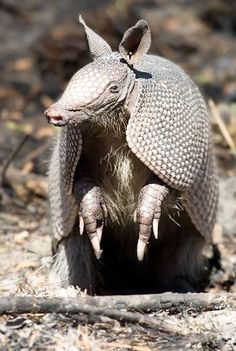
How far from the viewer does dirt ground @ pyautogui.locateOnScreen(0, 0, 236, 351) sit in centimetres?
412

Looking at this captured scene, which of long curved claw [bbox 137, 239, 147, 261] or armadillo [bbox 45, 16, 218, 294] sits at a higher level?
armadillo [bbox 45, 16, 218, 294]

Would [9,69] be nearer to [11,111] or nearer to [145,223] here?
[11,111]

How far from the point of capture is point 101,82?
4434mm

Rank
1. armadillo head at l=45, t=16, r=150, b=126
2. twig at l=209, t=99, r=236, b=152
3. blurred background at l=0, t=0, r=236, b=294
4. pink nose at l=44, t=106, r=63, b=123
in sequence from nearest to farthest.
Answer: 1. pink nose at l=44, t=106, r=63, b=123
2. armadillo head at l=45, t=16, r=150, b=126
3. blurred background at l=0, t=0, r=236, b=294
4. twig at l=209, t=99, r=236, b=152

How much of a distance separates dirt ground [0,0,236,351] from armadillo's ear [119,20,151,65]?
147cm

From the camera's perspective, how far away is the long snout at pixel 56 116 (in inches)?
165

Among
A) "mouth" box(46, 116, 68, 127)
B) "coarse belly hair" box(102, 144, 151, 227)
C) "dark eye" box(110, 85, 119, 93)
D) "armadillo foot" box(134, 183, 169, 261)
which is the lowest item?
"armadillo foot" box(134, 183, 169, 261)

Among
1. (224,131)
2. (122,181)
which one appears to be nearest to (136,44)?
(122,181)

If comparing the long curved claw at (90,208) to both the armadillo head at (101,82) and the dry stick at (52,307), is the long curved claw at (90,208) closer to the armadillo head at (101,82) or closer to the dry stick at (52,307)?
the armadillo head at (101,82)

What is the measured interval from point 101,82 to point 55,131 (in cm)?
351

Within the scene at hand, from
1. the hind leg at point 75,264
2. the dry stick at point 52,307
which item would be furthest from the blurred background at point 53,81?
the dry stick at point 52,307

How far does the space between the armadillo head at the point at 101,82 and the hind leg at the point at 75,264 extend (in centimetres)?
138

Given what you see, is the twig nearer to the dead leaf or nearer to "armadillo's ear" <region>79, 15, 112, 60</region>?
the dead leaf

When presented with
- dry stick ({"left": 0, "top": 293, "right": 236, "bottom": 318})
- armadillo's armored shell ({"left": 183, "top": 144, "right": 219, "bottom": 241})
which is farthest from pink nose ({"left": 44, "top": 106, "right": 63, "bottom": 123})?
armadillo's armored shell ({"left": 183, "top": 144, "right": 219, "bottom": 241})
